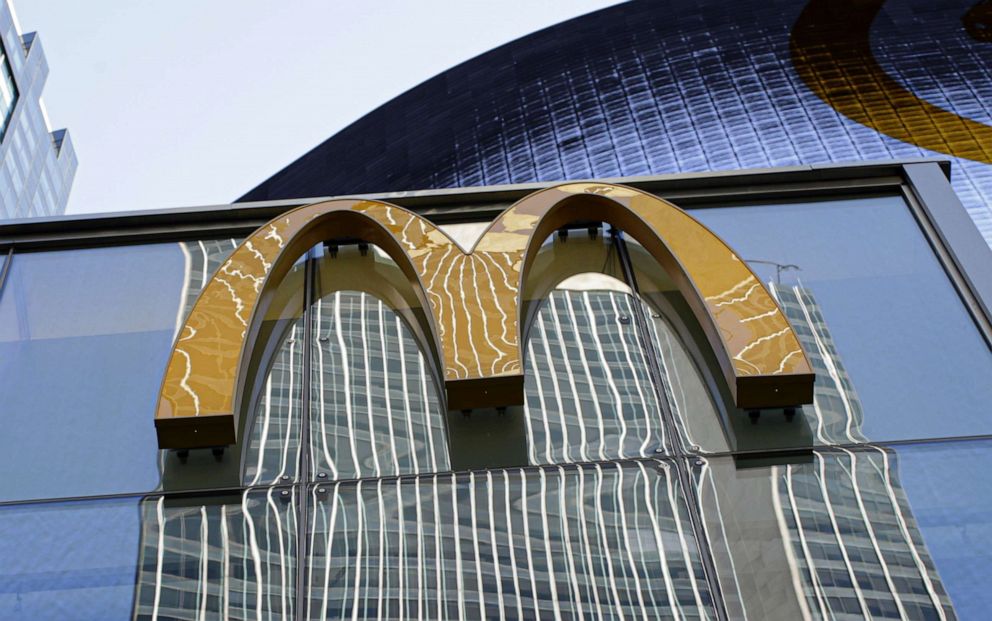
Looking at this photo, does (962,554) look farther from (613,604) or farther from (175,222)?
(175,222)

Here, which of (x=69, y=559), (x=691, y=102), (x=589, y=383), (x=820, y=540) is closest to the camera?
(x=820, y=540)

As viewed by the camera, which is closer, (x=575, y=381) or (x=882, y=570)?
(x=882, y=570)

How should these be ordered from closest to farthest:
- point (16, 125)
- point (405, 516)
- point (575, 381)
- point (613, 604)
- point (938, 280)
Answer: point (613, 604) → point (405, 516) → point (575, 381) → point (938, 280) → point (16, 125)

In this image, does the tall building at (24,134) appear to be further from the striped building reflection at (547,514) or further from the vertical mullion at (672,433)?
the striped building reflection at (547,514)

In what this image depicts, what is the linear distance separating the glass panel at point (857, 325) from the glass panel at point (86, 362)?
10.8 ft

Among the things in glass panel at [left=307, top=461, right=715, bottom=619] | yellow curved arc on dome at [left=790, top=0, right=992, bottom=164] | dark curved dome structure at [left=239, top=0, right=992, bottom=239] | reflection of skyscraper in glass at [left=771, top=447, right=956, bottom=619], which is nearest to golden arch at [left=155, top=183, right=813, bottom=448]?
reflection of skyscraper in glass at [left=771, top=447, right=956, bottom=619]

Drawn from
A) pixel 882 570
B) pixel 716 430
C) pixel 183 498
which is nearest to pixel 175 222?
pixel 183 498

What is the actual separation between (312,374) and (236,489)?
102 cm

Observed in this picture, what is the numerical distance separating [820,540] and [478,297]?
2.55m

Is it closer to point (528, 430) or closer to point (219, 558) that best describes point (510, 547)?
point (528, 430)

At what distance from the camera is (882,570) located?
6.52m

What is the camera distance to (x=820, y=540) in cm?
666

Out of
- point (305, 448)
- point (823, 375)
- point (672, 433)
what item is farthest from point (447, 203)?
point (823, 375)

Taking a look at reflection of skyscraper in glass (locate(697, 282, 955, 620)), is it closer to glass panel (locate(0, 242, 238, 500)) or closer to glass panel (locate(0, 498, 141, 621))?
glass panel (locate(0, 498, 141, 621))
